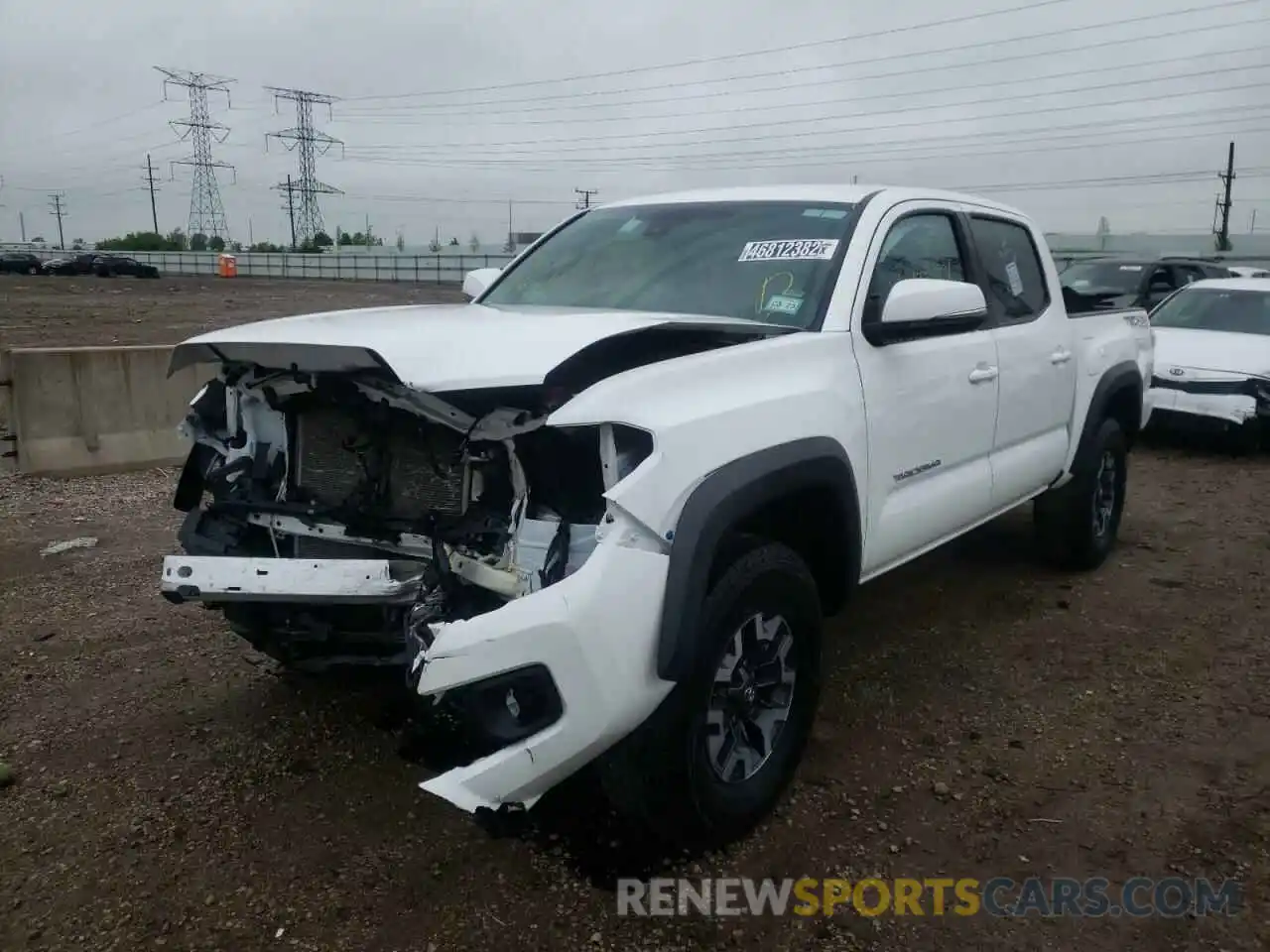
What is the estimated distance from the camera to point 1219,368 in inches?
374

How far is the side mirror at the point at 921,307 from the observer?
3463 millimetres

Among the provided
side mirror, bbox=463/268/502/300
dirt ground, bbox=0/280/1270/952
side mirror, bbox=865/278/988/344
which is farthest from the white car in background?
side mirror, bbox=463/268/502/300

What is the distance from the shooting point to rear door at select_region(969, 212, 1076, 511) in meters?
4.55

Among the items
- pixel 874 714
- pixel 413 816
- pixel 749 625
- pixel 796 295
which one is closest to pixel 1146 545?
pixel 874 714

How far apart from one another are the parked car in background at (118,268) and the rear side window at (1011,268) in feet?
172

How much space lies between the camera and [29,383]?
269 inches

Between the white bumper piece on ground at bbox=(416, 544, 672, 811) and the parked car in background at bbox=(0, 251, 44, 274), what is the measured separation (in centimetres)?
5773

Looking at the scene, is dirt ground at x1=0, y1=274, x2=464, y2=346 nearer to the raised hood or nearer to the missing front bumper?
the raised hood

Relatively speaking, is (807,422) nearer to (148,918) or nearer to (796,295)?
(796,295)

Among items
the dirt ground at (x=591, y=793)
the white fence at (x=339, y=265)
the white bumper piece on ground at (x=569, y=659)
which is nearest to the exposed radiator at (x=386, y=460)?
the white bumper piece on ground at (x=569, y=659)

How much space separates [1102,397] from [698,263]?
2.65 metres

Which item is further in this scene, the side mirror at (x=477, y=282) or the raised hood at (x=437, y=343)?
the side mirror at (x=477, y=282)

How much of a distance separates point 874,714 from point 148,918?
8.18 ft

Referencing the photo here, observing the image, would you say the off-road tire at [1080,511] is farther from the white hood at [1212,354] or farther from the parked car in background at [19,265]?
the parked car in background at [19,265]
